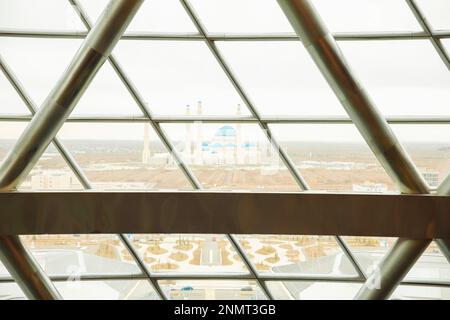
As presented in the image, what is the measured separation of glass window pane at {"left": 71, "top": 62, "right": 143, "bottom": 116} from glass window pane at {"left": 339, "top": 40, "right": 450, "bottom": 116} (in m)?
4.81

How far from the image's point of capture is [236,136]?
8.80 metres

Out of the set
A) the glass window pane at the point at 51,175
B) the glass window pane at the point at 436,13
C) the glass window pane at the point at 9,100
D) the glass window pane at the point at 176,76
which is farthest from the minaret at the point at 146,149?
the glass window pane at the point at 436,13

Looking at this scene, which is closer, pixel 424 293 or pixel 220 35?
pixel 220 35

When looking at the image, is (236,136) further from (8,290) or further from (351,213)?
(8,290)

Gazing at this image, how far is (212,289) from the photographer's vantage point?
31.5 ft

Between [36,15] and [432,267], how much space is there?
10.5 meters

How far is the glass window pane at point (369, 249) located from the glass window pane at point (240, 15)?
5.01 meters

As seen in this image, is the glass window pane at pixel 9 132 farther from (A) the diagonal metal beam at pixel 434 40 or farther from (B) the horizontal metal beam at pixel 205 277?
(A) the diagonal metal beam at pixel 434 40

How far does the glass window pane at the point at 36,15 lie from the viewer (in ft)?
27.6

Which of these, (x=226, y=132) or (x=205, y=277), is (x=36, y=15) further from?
(x=205, y=277)

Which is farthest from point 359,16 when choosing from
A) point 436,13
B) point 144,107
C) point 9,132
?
point 9,132

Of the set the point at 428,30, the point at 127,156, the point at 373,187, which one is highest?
the point at 428,30
